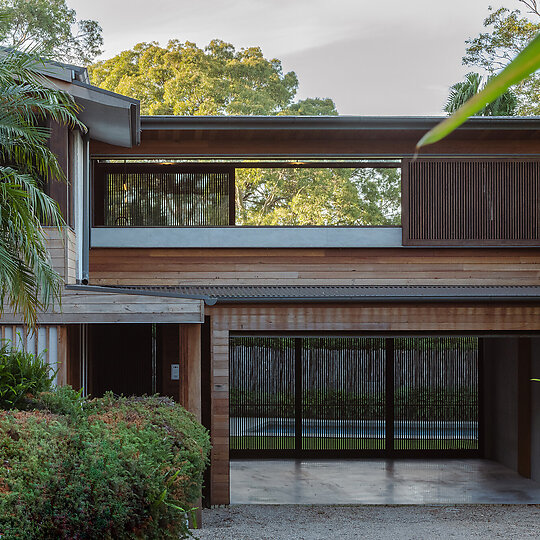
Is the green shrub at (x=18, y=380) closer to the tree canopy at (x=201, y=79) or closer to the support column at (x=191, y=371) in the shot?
the support column at (x=191, y=371)

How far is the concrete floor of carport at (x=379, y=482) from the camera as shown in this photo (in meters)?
10.6

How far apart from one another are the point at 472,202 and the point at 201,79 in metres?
17.3

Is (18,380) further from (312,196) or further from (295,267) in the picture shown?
(312,196)

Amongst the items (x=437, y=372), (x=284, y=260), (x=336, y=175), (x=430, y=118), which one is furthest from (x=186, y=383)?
(x=336, y=175)

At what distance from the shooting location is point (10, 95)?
7695 millimetres

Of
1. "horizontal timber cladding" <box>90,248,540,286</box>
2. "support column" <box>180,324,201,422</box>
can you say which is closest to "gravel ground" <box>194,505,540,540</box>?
"support column" <box>180,324,201,422</box>

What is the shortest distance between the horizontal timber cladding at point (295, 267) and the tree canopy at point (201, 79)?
1515cm

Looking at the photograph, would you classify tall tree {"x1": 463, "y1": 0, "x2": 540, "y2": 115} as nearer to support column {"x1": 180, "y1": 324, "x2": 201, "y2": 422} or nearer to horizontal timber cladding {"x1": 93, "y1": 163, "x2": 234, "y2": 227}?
horizontal timber cladding {"x1": 93, "y1": 163, "x2": 234, "y2": 227}

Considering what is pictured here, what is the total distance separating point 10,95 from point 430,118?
20.0 ft

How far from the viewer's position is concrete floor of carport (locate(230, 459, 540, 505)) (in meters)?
10.6

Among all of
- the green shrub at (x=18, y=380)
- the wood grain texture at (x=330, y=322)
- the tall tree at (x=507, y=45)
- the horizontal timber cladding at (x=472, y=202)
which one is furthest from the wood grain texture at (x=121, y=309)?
the tall tree at (x=507, y=45)

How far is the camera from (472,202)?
11.7 m

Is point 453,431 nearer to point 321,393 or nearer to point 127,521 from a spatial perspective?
point 321,393

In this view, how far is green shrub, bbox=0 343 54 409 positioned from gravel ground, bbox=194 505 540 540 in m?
2.68
